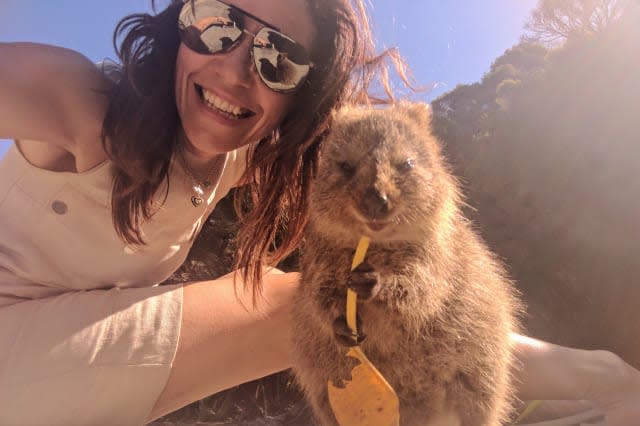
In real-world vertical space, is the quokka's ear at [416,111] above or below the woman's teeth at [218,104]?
above

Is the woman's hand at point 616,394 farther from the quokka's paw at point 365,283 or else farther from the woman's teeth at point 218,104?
the woman's teeth at point 218,104

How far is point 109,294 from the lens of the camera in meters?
2.09

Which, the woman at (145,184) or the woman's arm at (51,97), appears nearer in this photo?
the woman's arm at (51,97)

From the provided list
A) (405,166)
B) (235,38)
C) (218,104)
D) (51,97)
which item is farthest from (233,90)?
(405,166)

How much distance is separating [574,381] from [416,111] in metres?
1.69

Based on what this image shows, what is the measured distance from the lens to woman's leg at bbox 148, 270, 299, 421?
204 centimetres

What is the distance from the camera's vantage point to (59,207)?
1.99 m

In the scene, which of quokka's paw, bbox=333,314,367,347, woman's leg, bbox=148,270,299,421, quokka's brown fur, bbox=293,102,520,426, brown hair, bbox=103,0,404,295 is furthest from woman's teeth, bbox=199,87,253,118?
quokka's paw, bbox=333,314,367,347

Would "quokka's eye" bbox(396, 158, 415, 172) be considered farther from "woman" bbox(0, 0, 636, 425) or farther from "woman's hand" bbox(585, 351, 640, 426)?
"woman's hand" bbox(585, 351, 640, 426)

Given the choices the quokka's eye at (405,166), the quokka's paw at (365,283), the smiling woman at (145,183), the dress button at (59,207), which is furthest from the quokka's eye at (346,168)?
the dress button at (59,207)

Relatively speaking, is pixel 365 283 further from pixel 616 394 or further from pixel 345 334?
pixel 616 394

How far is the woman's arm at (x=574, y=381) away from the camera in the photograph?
92.4 inches

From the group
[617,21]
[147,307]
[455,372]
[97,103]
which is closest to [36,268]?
[147,307]

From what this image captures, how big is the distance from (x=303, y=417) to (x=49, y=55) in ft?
9.55
